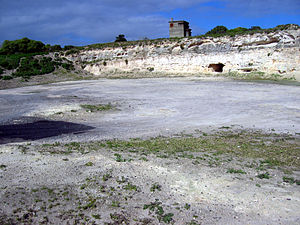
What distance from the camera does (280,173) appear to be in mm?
6805

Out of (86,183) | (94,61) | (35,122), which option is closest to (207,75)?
(94,61)

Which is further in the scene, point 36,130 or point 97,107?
point 97,107

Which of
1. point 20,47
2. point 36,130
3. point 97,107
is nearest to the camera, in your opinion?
point 36,130

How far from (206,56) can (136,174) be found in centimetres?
2915

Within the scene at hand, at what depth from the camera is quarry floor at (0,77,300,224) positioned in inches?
197

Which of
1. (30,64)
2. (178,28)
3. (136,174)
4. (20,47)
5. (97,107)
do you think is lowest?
(136,174)

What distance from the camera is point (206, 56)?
3397 centimetres

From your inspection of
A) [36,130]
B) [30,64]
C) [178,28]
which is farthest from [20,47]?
[36,130]

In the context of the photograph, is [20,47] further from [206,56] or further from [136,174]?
[136,174]

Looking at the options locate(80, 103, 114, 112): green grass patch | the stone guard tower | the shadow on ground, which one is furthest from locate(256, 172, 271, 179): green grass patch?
the stone guard tower

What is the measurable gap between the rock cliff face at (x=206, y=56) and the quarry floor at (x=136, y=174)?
1794 centimetres

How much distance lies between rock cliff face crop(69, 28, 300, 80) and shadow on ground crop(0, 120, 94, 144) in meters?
23.4

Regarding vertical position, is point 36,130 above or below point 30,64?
below

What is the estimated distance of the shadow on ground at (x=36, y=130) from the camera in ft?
33.1
